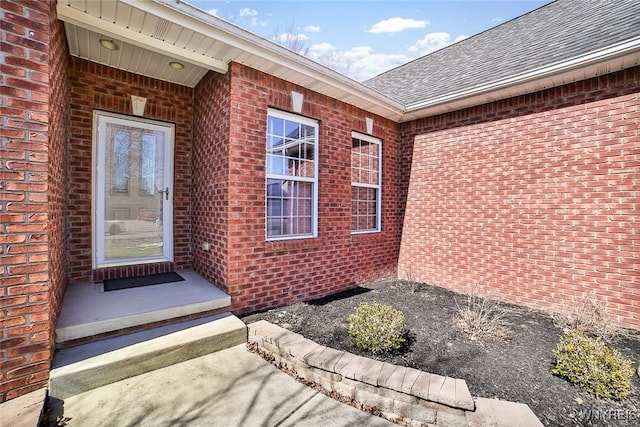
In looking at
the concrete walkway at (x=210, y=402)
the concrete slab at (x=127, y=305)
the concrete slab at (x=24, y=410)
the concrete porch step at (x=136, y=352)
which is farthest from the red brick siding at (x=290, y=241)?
the concrete slab at (x=24, y=410)

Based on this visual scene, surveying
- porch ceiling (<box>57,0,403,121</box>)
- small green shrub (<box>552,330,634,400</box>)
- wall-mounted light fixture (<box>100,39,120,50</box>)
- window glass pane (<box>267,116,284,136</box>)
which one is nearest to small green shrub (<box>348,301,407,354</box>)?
small green shrub (<box>552,330,634,400</box>)

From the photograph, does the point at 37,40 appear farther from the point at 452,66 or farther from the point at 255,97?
the point at 452,66

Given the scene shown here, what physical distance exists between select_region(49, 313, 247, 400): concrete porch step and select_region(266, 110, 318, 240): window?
1477 mm

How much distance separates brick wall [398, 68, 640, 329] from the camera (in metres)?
3.71

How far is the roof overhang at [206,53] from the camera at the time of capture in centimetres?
280

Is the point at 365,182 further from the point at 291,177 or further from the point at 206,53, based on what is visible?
the point at 206,53

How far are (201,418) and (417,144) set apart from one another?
18.0 ft

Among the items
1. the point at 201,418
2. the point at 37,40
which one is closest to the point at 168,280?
the point at 201,418

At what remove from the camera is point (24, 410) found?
1.92 meters

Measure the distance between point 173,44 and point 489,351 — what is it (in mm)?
4818

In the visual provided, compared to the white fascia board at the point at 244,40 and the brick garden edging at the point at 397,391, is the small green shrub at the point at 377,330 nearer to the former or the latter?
the brick garden edging at the point at 397,391

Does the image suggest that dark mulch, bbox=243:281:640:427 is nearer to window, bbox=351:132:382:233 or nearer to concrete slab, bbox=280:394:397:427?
concrete slab, bbox=280:394:397:427

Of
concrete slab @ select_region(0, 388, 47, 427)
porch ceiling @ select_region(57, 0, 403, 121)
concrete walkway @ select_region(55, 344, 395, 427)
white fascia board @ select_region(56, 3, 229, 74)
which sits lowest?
concrete walkway @ select_region(55, 344, 395, 427)

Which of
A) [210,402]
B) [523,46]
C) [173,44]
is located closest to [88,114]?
[173,44]
